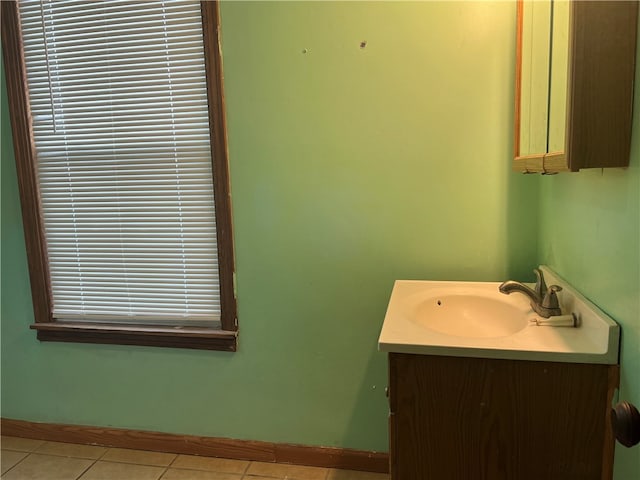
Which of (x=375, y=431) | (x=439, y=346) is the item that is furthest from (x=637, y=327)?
(x=375, y=431)

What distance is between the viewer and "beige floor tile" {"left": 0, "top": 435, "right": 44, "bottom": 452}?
229 cm

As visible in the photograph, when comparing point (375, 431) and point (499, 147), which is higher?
point (499, 147)

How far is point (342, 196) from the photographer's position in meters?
1.89

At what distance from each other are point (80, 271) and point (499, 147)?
1.90 metres

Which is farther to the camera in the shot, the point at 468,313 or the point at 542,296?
the point at 468,313

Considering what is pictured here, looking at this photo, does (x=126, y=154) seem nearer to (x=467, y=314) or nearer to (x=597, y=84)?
(x=467, y=314)

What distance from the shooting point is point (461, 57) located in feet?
5.68

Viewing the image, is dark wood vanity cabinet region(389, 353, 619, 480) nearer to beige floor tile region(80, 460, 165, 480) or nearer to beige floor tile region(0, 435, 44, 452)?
beige floor tile region(80, 460, 165, 480)

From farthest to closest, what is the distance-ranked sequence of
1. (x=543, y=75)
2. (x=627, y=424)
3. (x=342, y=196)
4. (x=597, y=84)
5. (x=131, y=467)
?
(x=131, y=467), (x=342, y=196), (x=543, y=75), (x=597, y=84), (x=627, y=424)

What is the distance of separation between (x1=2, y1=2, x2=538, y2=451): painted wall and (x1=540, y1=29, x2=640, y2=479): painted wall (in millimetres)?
410

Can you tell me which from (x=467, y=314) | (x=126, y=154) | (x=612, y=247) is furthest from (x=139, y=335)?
(x=612, y=247)

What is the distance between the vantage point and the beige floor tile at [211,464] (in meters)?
2.07

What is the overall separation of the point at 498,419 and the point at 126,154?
5.77ft

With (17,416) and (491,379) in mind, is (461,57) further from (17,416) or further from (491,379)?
(17,416)
